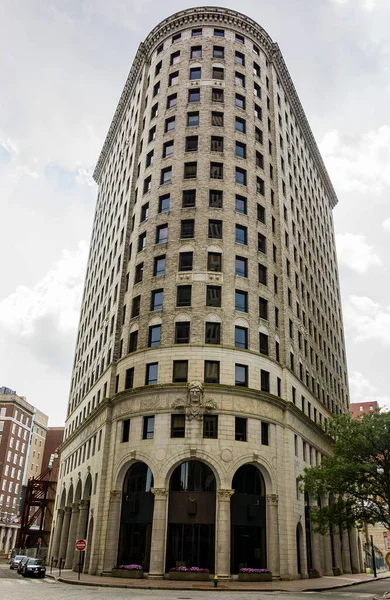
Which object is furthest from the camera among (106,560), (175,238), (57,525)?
(57,525)

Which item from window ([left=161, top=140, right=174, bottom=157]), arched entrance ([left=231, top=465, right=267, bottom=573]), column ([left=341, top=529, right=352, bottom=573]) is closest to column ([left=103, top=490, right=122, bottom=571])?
arched entrance ([left=231, top=465, right=267, bottom=573])

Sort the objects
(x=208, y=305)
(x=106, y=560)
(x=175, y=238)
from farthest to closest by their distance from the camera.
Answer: (x=175, y=238) < (x=208, y=305) < (x=106, y=560)

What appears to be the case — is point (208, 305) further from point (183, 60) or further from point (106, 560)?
point (183, 60)

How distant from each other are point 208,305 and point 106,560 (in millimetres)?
20686

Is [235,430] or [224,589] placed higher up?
[235,430]

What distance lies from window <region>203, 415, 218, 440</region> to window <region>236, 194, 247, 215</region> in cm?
1960

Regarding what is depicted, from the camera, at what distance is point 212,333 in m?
42.2

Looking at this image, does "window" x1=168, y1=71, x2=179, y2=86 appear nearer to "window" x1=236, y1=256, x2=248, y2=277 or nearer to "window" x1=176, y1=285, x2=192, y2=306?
"window" x1=236, y1=256, x2=248, y2=277

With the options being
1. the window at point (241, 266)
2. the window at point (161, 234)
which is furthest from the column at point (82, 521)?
the window at point (241, 266)

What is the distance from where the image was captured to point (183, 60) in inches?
2196

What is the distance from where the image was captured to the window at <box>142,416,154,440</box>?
3947 cm

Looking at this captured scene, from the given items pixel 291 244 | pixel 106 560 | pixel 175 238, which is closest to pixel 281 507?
pixel 106 560

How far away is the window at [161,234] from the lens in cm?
4719

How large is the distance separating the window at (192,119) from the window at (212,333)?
850 inches
